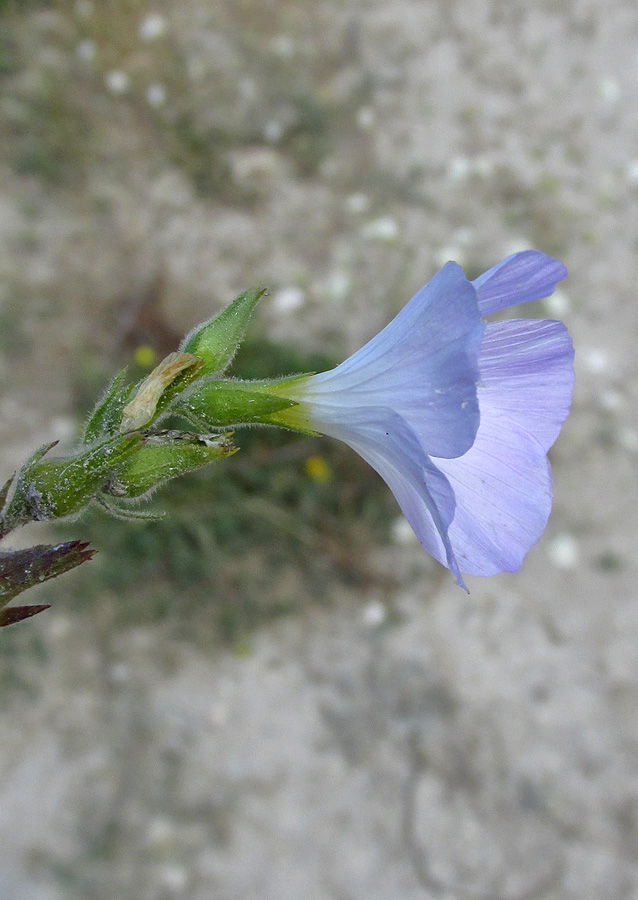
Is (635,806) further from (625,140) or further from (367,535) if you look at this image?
(625,140)

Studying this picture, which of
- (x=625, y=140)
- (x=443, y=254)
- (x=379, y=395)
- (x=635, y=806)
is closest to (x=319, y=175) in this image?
(x=443, y=254)

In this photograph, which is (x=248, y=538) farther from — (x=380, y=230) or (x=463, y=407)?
(x=463, y=407)

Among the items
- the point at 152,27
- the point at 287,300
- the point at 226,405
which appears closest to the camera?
the point at 226,405

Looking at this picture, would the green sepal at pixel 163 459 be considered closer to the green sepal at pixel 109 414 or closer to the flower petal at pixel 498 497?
the green sepal at pixel 109 414

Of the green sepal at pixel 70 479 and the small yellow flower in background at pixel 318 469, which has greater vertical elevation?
the green sepal at pixel 70 479

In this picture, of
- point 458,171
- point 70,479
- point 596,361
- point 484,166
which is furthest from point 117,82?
point 70,479

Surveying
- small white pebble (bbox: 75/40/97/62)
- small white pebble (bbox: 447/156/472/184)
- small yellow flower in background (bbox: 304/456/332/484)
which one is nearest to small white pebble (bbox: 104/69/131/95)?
small white pebble (bbox: 75/40/97/62)

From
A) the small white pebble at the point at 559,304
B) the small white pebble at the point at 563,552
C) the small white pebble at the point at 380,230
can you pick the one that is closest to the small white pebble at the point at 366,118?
the small white pebble at the point at 380,230
